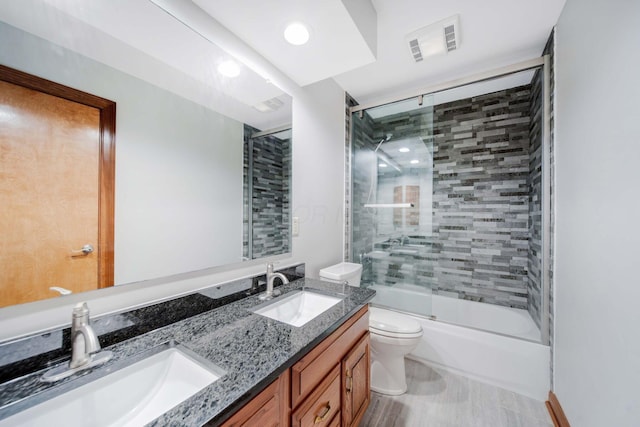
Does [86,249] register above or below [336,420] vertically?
above

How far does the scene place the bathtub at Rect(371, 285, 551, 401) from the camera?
1.71 metres

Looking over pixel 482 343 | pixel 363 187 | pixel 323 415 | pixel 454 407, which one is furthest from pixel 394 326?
pixel 363 187

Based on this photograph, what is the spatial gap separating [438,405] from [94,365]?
1963 millimetres

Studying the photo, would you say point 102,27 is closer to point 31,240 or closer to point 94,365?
point 31,240

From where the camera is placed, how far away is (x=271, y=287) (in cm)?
137

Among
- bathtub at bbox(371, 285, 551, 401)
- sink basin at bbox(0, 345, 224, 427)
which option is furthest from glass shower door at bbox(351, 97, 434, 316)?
sink basin at bbox(0, 345, 224, 427)

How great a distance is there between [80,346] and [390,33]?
2.27 metres

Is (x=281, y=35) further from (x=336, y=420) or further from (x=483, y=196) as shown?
(x=483, y=196)

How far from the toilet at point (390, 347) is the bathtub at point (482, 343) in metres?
0.44

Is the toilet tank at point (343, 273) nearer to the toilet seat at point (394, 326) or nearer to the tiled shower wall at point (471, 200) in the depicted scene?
the toilet seat at point (394, 326)

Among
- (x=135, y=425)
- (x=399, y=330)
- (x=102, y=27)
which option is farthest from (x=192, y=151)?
(x=399, y=330)

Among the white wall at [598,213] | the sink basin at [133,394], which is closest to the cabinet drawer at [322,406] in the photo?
the sink basin at [133,394]

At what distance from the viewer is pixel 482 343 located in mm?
1869

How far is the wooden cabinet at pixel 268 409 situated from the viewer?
0.62 metres
